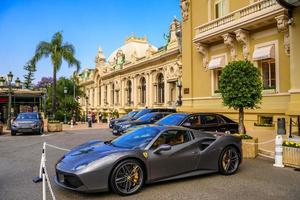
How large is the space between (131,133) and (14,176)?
3099mm

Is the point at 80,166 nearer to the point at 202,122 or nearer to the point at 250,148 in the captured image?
the point at 250,148

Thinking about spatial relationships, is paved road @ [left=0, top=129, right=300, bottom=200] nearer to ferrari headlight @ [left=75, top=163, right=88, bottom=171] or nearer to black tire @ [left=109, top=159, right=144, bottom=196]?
black tire @ [left=109, top=159, right=144, bottom=196]

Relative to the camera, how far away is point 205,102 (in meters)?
21.0

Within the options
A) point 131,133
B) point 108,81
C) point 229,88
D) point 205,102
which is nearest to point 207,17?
point 205,102

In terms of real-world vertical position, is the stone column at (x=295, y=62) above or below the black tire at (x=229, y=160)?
above

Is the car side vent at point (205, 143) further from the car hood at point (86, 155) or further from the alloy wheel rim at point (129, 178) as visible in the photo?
the car hood at point (86, 155)

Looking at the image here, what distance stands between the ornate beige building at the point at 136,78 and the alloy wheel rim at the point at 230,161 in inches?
754

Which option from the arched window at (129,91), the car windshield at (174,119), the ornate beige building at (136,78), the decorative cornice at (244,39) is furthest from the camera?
the arched window at (129,91)

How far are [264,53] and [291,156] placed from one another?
29.0 feet

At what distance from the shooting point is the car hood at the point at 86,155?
5.76 meters

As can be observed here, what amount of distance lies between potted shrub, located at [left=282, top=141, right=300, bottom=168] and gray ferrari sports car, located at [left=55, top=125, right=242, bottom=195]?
186 cm

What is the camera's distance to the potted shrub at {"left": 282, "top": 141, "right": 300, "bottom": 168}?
28.5 feet

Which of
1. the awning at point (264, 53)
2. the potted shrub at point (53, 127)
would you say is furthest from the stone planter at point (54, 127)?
the awning at point (264, 53)

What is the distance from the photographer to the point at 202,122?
12539 millimetres
